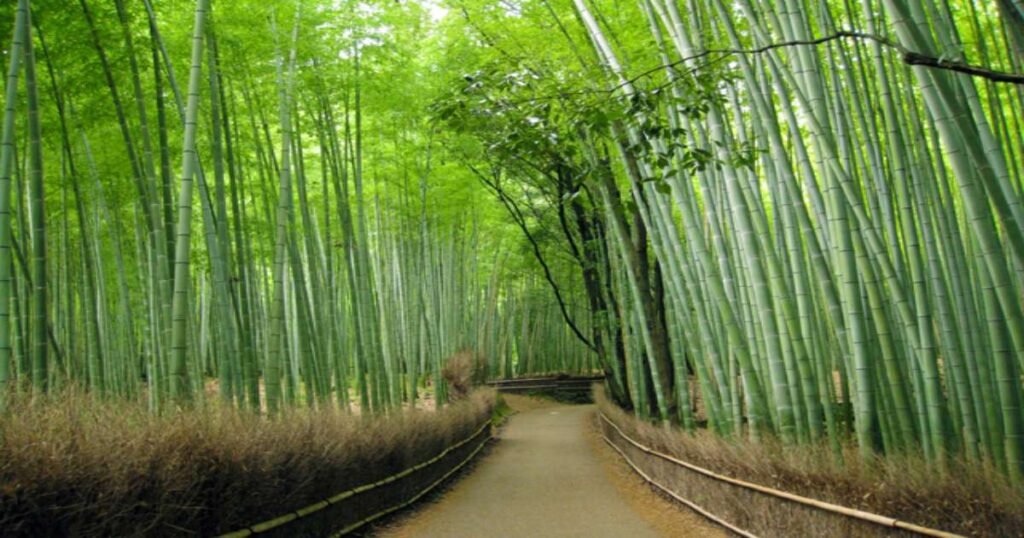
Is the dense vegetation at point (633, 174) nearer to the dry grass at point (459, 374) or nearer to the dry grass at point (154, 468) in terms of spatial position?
the dry grass at point (154, 468)

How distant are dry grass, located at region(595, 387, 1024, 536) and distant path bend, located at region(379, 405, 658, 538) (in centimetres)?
80

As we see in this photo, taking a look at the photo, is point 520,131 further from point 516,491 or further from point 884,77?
point 516,491

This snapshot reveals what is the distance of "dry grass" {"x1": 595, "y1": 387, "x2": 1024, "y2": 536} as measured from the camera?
8.49 feet

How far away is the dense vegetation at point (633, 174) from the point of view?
3379mm

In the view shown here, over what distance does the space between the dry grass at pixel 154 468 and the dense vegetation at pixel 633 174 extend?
515 mm

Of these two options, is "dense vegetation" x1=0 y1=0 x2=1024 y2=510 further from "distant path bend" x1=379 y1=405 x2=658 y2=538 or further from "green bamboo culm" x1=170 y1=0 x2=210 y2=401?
"distant path bend" x1=379 y1=405 x2=658 y2=538

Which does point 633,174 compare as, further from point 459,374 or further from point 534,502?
point 459,374

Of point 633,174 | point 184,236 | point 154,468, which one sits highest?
point 633,174

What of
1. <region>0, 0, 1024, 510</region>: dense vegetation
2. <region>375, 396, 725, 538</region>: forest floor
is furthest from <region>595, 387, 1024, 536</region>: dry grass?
<region>375, 396, 725, 538</region>: forest floor

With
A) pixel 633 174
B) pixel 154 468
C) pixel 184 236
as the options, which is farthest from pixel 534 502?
pixel 154 468

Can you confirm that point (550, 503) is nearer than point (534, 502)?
Yes

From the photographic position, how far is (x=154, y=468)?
2898 mm

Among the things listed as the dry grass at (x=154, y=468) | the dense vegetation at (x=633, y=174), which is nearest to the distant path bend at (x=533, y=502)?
the dense vegetation at (x=633, y=174)

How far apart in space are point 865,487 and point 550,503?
3738mm
